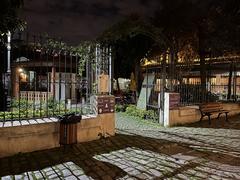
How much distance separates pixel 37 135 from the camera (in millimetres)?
7035

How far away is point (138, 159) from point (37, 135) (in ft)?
8.71

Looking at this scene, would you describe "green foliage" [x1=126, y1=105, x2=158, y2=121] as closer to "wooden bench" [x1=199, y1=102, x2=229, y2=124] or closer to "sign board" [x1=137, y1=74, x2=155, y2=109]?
"sign board" [x1=137, y1=74, x2=155, y2=109]

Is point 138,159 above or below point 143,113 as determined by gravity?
below

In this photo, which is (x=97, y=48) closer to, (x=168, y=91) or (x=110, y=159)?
(x=168, y=91)

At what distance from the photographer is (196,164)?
6.28m

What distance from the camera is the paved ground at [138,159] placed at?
5.59 metres

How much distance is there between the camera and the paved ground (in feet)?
18.3

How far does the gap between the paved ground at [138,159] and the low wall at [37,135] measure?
21 cm

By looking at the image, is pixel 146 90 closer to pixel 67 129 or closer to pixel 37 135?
pixel 67 129

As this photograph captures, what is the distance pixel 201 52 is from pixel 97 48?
33.3 ft

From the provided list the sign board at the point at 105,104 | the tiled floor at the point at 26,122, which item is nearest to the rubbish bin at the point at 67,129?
the tiled floor at the point at 26,122

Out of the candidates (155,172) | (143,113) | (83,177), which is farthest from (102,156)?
(143,113)

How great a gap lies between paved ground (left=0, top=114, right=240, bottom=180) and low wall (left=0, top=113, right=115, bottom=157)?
208 mm

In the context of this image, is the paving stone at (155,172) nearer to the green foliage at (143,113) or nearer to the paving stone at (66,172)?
the paving stone at (66,172)
